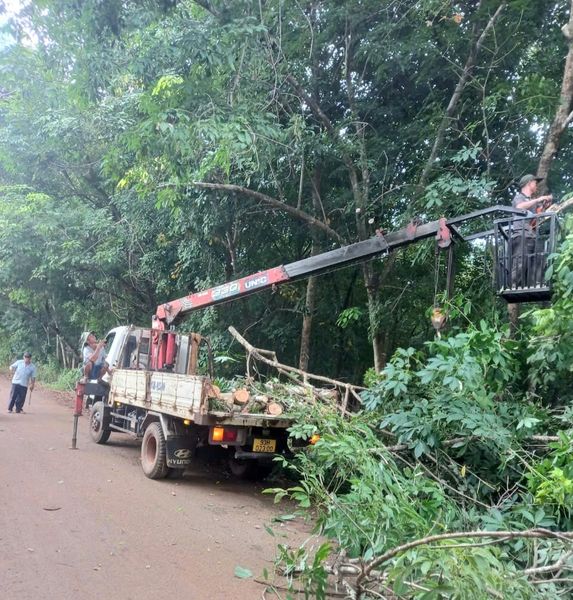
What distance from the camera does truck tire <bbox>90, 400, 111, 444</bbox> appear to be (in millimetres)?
10797

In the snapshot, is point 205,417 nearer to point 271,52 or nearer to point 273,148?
point 273,148

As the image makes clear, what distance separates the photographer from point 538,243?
219 inches

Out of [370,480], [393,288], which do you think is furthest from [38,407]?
[370,480]

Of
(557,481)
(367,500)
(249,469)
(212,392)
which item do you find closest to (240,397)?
(212,392)

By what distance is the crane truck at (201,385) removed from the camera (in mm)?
7094

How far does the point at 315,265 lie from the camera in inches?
313

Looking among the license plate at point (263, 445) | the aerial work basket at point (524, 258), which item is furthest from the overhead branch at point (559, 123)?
the license plate at point (263, 445)

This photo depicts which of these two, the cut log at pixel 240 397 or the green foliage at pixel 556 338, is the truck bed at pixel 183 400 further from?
the green foliage at pixel 556 338

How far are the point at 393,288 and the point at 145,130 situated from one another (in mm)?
5917

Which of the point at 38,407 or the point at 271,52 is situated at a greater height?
the point at 271,52

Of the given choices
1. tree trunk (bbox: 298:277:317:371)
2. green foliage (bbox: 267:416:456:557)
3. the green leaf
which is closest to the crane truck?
green foliage (bbox: 267:416:456:557)

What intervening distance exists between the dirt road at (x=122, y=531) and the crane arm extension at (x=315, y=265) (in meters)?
2.68

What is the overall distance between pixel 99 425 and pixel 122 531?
5538 mm

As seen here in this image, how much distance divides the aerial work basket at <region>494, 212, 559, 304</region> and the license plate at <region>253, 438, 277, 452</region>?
371 cm
